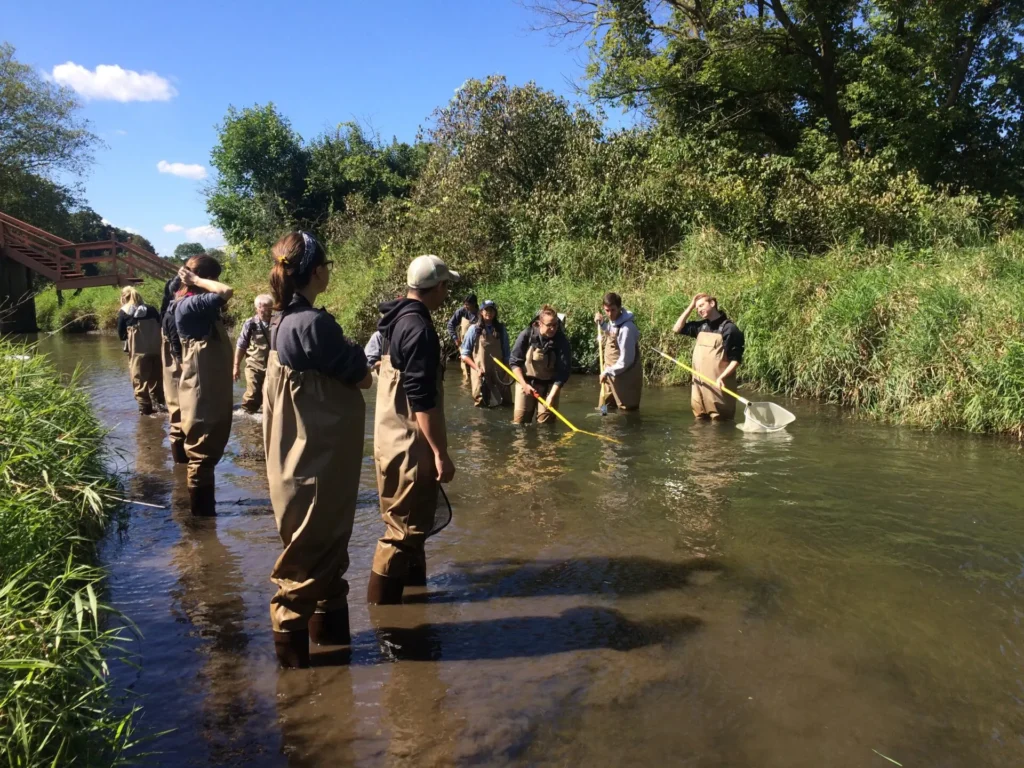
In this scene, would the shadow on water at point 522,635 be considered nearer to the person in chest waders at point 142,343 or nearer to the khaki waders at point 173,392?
the khaki waders at point 173,392

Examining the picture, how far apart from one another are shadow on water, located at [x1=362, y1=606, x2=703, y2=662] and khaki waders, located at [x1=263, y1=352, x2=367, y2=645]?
64cm

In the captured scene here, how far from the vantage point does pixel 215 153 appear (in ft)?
101

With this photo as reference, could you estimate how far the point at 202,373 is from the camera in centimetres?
545

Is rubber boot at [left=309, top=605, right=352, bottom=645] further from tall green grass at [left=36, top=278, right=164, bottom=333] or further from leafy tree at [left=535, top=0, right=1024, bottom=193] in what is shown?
tall green grass at [left=36, top=278, right=164, bottom=333]

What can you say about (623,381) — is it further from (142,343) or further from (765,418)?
(142,343)

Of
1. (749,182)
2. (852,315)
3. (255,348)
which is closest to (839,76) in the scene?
(749,182)

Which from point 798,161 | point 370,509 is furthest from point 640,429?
point 798,161

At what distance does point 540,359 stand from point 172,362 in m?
4.19

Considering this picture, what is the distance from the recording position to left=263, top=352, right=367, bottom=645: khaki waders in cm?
323

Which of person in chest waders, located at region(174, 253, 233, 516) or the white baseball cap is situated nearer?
the white baseball cap

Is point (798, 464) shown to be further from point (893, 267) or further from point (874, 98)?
point (874, 98)

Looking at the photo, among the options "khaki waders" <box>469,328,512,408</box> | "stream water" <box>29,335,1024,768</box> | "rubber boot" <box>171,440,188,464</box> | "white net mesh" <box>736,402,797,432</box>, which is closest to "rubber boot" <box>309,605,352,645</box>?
"stream water" <box>29,335,1024,768</box>

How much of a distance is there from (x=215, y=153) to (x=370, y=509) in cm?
2914

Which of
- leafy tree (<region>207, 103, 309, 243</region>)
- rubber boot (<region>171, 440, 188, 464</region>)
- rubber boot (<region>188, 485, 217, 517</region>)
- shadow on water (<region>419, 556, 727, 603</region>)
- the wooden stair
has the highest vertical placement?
leafy tree (<region>207, 103, 309, 243</region>)
